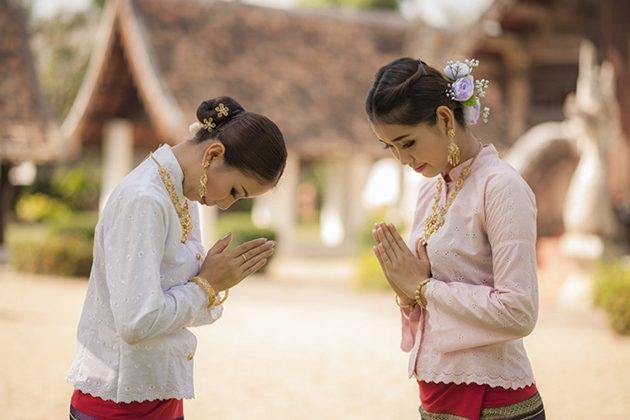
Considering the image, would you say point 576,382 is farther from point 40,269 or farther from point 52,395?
point 40,269

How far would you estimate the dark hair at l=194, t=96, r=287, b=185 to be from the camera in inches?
89.6

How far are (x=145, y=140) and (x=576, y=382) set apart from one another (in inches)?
508

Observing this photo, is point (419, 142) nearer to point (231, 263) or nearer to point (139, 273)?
point (231, 263)

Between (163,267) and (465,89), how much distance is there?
1136 mm

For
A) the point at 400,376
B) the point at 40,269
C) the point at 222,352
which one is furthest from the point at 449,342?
the point at 40,269

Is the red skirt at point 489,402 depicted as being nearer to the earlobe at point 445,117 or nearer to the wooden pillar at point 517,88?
the earlobe at point 445,117

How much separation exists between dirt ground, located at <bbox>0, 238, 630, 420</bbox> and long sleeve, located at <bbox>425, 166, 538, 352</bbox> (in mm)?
3267

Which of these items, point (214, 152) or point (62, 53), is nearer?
point (214, 152)

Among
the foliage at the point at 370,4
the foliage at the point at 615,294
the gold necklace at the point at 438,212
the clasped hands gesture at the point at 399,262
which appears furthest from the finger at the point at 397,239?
the foliage at the point at 370,4

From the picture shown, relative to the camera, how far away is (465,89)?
91.0 inches

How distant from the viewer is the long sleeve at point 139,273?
2.04m

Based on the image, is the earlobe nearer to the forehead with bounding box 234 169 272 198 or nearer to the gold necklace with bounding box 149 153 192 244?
the forehead with bounding box 234 169 272 198

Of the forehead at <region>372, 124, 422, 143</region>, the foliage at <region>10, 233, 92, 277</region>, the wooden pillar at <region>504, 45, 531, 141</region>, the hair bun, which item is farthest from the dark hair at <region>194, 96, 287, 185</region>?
the wooden pillar at <region>504, 45, 531, 141</region>

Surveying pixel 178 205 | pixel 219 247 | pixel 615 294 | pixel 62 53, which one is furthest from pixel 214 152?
pixel 62 53
